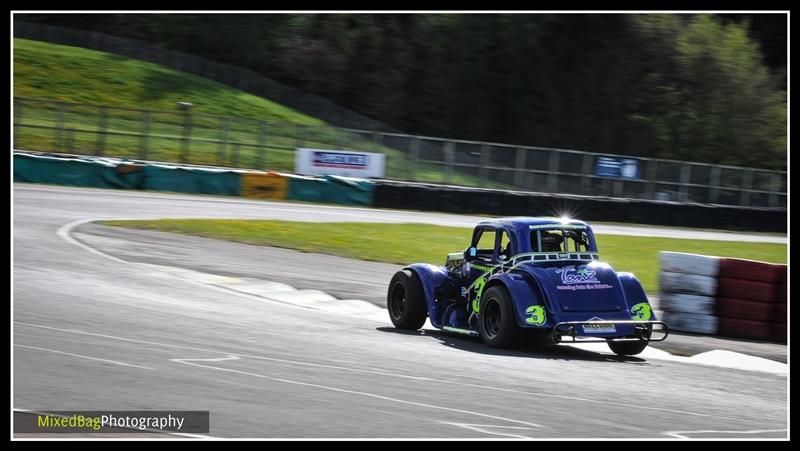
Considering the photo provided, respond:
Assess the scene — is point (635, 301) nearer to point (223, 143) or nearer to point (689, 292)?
point (689, 292)

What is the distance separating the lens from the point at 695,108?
57.6 metres

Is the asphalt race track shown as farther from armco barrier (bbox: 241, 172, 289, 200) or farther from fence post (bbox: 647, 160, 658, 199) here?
fence post (bbox: 647, 160, 658, 199)

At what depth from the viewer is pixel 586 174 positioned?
4200 cm

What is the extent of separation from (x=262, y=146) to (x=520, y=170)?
33.4 ft

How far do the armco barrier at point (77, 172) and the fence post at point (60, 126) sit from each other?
3635 millimetres

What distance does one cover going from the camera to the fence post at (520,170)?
41.7 m

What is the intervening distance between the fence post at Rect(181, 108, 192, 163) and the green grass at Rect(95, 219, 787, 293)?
1316cm

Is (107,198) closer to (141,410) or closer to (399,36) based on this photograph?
(141,410)

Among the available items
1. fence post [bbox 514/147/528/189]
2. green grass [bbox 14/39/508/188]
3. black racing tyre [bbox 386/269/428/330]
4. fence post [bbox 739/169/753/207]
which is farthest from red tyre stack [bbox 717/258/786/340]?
fence post [bbox 739/169/753/207]

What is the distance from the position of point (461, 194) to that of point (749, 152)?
24.7 meters

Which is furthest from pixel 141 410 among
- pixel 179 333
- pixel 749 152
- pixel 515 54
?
pixel 515 54

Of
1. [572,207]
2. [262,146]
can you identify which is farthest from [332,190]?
[572,207]

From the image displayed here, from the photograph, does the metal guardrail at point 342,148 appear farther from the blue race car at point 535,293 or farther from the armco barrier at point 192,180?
the blue race car at point 535,293

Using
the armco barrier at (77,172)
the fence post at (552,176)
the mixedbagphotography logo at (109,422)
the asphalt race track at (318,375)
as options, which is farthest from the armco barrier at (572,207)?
the mixedbagphotography logo at (109,422)
